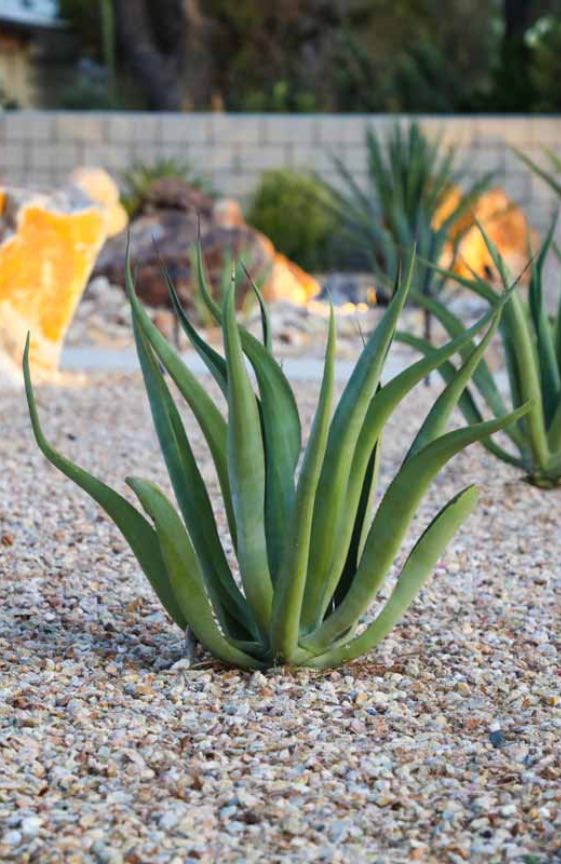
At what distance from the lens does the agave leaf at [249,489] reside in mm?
2961

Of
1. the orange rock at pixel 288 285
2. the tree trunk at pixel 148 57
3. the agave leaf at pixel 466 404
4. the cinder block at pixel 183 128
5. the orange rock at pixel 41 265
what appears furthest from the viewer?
the tree trunk at pixel 148 57

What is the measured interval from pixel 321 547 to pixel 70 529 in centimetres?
162

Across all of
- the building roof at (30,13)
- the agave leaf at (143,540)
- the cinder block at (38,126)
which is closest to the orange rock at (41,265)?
the agave leaf at (143,540)

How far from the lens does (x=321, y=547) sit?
3094 millimetres

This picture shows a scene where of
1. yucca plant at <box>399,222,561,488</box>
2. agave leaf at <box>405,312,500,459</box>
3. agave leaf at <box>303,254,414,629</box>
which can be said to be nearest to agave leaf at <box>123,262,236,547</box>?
agave leaf at <box>303,254,414,629</box>

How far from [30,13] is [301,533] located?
26.3m

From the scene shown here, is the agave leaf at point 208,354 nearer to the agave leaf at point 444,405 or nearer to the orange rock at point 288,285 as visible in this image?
the agave leaf at point 444,405

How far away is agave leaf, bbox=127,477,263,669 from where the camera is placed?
3.05 metres

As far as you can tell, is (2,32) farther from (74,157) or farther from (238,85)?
(74,157)

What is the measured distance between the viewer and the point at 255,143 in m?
17.1

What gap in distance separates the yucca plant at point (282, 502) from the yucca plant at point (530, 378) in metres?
1.92

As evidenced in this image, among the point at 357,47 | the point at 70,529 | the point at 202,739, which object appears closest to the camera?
the point at 202,739

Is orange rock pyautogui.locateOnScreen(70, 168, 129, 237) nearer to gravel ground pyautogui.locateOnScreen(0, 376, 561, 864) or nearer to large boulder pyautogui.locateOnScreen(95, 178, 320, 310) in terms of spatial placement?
large boulder pyautogui.locateOnScreen(95, 178, 320, 310)

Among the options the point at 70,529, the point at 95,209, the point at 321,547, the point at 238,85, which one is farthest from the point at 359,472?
the point at 238,85
